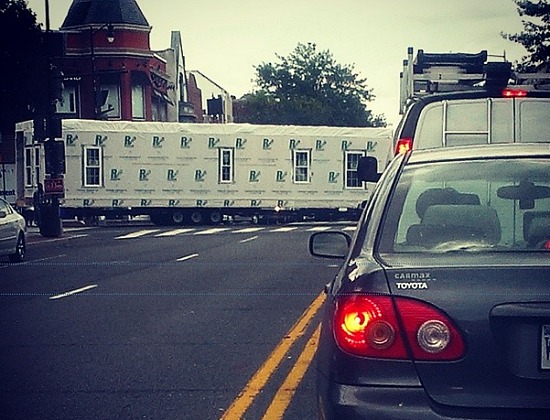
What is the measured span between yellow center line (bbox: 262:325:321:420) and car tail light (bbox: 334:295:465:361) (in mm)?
2997

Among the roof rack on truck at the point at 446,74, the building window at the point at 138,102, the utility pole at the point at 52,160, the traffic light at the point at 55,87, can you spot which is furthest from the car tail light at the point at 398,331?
the building window at the point at 138,102

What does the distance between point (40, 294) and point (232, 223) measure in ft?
98.5

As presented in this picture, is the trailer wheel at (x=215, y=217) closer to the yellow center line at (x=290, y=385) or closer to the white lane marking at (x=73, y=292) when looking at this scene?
the white lane marking at (x=73, y=292)

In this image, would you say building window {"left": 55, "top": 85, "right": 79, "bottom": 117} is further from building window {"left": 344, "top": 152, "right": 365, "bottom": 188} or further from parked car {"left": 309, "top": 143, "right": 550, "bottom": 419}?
parked car {"left": 309, "top": 143, "right": 550, "bottom": 419}

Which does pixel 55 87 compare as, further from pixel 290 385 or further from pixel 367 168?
pixel 290 385

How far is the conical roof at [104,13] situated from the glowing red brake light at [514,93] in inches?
1826

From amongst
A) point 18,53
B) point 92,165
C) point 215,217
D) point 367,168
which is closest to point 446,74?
point 367,168

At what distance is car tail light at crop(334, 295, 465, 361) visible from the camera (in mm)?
3881

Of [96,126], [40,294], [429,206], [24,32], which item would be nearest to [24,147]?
[96,126]

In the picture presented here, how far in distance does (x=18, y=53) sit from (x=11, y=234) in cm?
2904

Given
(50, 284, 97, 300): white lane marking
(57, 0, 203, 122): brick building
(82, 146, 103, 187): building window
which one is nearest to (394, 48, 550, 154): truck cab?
(50, 284, 97, 300): white lane marking

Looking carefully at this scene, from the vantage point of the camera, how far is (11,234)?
2156 centimetres

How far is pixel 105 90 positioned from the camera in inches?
2140

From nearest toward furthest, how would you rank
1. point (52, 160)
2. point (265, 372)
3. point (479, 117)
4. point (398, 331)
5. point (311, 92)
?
1. point (398, 331)
2. point (265, 372)
3. point (479, 117)
4. point (52, 160)
5. point (311, 92)
